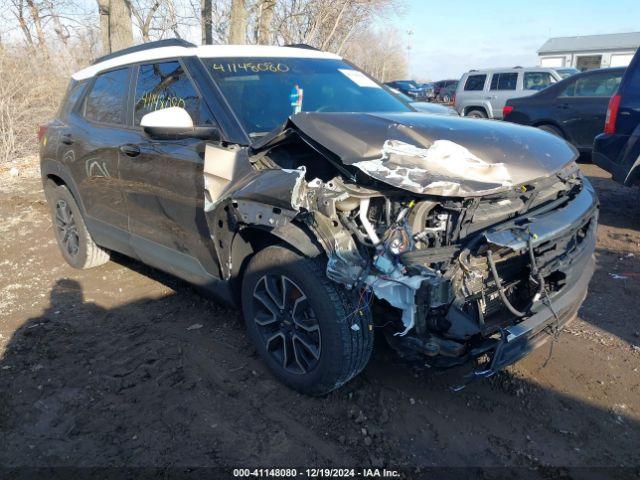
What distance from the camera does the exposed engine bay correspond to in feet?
7.36

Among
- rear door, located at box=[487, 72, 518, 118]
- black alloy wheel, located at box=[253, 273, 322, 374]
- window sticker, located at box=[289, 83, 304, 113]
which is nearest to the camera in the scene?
black alloy wheel, located at box=[253, 273, 322, 374]

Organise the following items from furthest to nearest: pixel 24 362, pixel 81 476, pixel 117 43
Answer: pixel 117 43, pixel 24 362, pixel 81 476

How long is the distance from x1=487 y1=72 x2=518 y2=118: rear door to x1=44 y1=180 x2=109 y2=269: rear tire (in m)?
11.9

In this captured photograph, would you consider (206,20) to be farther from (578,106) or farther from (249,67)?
(249,67)

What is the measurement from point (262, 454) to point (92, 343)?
1.75m

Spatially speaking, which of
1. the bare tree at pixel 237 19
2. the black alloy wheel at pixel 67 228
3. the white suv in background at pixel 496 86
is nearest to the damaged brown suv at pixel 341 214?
the black alloy wheel at pixel 67 228

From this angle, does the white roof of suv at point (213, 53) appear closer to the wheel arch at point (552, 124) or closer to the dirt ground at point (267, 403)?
the dirt ground at point (267, 403)

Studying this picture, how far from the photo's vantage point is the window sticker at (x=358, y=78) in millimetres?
4004

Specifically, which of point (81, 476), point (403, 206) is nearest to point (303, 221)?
point (403, 206)

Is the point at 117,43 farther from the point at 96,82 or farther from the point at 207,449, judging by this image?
the point at 207,449

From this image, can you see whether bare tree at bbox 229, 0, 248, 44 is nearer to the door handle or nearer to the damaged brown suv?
the damaged brown suv

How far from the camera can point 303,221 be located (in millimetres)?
2500

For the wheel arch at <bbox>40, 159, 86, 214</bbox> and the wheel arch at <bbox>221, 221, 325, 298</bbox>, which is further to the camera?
the wheel arch at <bbox>40, 159, 86, 214</bbox>

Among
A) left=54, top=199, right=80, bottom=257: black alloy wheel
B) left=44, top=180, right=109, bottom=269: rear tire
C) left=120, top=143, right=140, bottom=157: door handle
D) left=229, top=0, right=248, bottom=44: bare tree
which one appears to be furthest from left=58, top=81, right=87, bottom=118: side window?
left=229, top=0, right=248, bottom=44: bare tree
